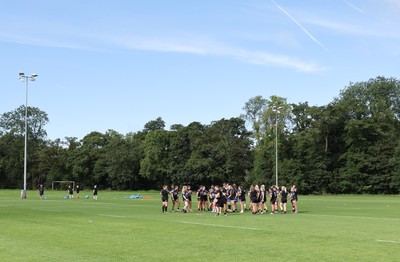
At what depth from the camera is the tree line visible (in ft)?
281

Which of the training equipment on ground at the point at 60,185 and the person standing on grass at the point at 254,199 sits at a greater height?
the person standing on grass at the point at 254,199

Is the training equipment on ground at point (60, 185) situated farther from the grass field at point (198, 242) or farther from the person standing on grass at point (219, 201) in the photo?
the grass field at point (198, 242)

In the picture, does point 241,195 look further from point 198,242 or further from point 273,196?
point 198,242

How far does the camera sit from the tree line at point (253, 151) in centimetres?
8562

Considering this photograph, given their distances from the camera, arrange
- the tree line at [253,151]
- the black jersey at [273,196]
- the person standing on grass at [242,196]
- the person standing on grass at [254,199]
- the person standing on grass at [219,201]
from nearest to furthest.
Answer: the person standing on grass at [219,201], the person standing on grass at [254,199], the black jersey at [273,196], the person standing on grass at [242,196], the tree line at [253,151]

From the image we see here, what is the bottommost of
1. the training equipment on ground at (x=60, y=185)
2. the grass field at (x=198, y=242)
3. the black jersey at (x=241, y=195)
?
the training equipment on ground at (x=60, y=185)

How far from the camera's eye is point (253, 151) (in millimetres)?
103188

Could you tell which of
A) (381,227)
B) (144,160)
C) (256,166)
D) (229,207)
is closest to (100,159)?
(144,160)

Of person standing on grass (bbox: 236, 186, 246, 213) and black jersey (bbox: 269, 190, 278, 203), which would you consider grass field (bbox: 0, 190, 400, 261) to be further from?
person standing on grass (bbox: 236, 186, 246, 213)

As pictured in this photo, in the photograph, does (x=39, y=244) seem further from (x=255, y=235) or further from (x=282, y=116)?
(x=282, y=116)

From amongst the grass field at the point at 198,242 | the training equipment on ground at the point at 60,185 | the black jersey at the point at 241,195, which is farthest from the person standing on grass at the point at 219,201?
the training equipment on ground at the point at 60,185

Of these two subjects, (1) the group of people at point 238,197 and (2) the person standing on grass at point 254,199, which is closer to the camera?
(1) the group of people at point 238,197

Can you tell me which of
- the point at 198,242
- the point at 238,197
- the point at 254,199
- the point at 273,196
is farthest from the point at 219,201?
the point at 198,242

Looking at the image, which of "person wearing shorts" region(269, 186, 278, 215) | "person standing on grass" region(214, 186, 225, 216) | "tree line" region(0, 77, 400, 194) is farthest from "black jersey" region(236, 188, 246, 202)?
"tree line" region(0, 77, 400, 194)
